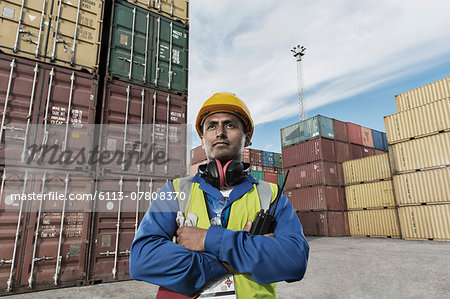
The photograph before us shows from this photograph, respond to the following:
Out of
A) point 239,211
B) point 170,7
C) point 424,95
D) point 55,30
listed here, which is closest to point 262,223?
point 239,211

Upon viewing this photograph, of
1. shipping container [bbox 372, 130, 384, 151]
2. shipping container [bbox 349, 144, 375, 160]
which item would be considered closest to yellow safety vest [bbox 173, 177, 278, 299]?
shipping container [bbox 349, 144, 375, 160]

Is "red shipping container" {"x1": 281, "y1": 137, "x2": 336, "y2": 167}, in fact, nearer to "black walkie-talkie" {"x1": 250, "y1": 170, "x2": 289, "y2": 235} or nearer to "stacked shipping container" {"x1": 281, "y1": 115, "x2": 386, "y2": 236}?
"stacked shipping container" {"x1": 281, "y1": 115, "x2": 386, "y2": 236}

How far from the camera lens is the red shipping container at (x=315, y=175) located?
60.7ft

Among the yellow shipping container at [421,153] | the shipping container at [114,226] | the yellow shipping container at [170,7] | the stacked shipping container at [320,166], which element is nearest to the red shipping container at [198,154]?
the stacked shipping container at [320,166]

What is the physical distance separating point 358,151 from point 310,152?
4916mm

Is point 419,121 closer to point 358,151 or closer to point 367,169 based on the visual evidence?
point 367,169

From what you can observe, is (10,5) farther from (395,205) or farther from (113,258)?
(395,205)

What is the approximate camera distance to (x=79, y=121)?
6.53 m

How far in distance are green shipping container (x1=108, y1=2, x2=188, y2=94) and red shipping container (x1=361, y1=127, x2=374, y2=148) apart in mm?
18987

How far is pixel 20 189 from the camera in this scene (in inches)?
220

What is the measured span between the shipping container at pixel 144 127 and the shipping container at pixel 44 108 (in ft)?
1.57

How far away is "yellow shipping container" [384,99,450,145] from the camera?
13391 millimetres

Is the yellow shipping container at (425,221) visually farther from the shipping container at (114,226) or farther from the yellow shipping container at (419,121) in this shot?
the shipping container at (114,226)

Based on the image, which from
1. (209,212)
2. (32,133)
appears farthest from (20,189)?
(209,212)
